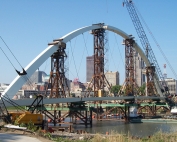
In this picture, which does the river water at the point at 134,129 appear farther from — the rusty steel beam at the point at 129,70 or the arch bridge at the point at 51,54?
the rusty steel beam at the point at 129,70

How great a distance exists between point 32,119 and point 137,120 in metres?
38.7

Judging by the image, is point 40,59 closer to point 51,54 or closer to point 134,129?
→ point 51,54

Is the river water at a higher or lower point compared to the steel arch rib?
lower

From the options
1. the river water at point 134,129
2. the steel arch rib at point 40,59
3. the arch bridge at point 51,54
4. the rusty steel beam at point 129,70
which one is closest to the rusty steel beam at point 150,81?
the rusty steel beam at point 129,70

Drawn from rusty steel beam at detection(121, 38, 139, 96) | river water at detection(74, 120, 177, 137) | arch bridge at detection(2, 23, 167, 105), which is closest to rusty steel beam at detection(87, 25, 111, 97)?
arch bridge at detection(2, 23, 167, 105)

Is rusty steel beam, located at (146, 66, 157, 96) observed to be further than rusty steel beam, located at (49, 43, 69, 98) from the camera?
Yes

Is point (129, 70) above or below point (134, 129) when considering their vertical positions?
above

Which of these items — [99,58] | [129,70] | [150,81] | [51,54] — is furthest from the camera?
[150,81]

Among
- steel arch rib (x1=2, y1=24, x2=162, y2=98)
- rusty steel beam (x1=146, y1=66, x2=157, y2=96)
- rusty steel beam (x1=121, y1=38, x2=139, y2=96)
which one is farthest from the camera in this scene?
rusty steel beam (x1=146, y1=66, x2=157, y2=96)

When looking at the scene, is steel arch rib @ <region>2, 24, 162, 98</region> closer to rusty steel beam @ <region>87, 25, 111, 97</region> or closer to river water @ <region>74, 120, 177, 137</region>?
rusty steel beam @ <region>87, 25, 111, 97</region>

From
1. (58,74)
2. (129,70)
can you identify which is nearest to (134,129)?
(58,74)

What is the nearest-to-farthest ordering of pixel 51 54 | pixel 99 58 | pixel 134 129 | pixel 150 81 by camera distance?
pixel 134 129 < pixel 51 54 < pixel 99 58 < pixel 150 81

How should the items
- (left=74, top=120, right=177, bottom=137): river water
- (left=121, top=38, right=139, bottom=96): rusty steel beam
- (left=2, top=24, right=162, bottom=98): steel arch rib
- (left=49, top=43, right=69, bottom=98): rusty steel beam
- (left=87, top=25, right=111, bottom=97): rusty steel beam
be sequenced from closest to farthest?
(left=2, top=24, right=162, bottom=98): steel arch rib
(left=74, top=120, right=177, bottom=137): river water
(left=49, top=43, right=69, bottom=98): rusty steel beam
(left=87, top=25, right=111, bottom=97): rusty steel beam
(left=121, top=38, right=139, bottom=96): rusty steel beam

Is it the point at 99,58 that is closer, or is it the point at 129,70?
the point at 99,58
